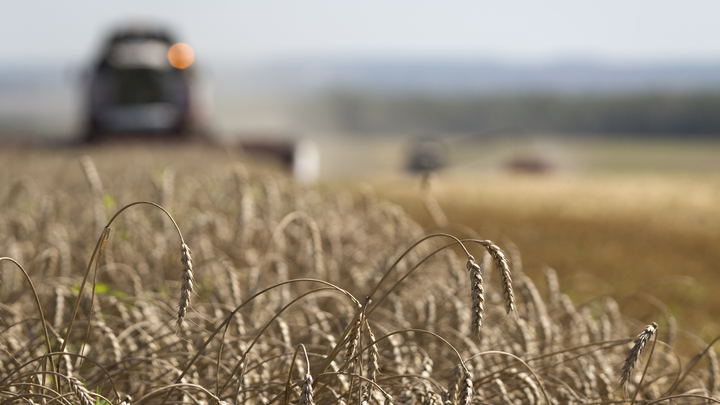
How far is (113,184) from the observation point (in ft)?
18.1

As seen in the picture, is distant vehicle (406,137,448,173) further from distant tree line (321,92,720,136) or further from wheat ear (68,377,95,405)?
distant tree line (321,92,720,136)

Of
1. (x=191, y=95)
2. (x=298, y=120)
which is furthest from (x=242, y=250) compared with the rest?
(x=298, y=120)

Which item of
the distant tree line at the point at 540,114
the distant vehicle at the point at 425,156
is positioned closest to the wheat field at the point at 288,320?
the distant vehicle at the point at 425,156

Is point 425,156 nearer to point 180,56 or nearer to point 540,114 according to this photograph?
point 180,56

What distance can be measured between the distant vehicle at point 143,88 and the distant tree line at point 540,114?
69.9m

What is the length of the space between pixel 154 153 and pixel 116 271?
5.89m

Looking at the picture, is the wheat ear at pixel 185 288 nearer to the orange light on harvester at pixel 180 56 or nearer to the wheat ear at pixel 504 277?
the wheat ear at pixel 504 277

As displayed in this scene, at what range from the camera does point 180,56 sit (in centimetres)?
1415

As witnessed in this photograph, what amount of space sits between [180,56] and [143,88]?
3.65 ft

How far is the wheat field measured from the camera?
1655mm

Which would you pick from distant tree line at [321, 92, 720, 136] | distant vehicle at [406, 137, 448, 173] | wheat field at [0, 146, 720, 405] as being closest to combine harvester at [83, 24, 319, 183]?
wheat field at [0, 146, 720, 405]

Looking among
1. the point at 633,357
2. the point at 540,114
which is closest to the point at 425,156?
the point at 633,357

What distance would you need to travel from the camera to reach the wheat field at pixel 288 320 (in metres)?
1.66

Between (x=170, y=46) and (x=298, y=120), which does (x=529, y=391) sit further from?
(x=298, y=120)
